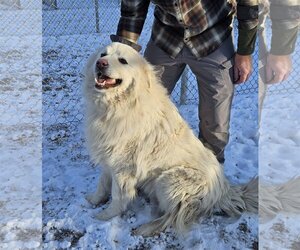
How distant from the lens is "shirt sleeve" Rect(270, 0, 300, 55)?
7.34 feet

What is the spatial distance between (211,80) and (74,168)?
1474mm

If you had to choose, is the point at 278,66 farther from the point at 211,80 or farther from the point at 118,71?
the point at 118,71

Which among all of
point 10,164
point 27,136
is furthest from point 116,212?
point 27,136

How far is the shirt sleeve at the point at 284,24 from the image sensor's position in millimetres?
2238

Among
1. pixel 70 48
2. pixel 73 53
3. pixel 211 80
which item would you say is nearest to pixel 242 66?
pixel 211 80

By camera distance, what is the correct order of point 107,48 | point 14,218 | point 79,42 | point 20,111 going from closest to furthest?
1. point 107,48
2. point 14,218
3. point 20,111
4. point 79,42

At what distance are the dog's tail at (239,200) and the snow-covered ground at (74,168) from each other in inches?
2.7

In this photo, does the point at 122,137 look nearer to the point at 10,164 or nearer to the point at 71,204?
the point at 71,204

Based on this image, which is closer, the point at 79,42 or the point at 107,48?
the point at 107,48

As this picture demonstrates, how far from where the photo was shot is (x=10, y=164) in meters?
3.39

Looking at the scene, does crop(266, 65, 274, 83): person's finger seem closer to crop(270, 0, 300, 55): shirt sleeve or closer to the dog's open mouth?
crop(270, 0, 300, 55): shirt sleeve

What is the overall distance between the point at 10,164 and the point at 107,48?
164 cm

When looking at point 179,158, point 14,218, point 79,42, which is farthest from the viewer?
point 79,42

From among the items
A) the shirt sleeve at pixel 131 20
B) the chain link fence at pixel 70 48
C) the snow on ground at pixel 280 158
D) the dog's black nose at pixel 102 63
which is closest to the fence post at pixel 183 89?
the chain link fence at pixel 70 48
